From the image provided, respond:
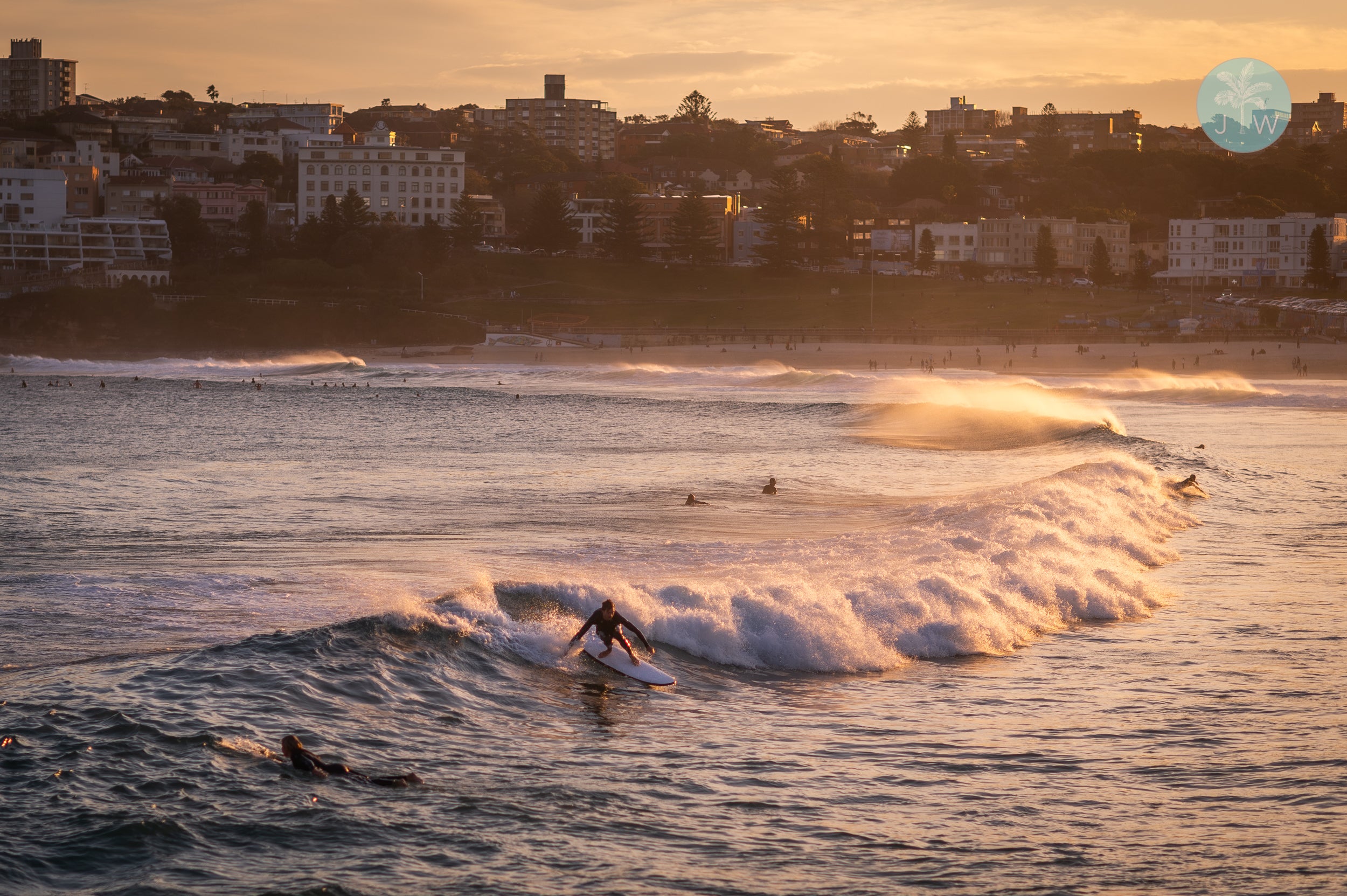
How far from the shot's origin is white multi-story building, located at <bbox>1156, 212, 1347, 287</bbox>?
12638cm

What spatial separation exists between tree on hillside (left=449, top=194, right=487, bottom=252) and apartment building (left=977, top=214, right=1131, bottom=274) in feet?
187

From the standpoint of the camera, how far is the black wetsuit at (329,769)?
1146 centimetres

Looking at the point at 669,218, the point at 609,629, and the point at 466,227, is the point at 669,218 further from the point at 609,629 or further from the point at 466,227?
the point at 609,629

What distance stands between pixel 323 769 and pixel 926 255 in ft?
433

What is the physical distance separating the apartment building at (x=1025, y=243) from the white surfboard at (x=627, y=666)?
134 metres

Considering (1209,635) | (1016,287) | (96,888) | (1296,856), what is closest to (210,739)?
(96,888)

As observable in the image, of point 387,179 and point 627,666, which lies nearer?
point 627,666

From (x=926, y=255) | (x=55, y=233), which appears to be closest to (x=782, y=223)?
(x=926, y=255)

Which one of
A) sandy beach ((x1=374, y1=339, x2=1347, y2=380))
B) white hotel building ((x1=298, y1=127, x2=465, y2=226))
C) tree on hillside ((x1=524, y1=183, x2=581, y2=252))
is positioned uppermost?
white hotel building ((x1=298, y1=127, x2=465, y2=226))

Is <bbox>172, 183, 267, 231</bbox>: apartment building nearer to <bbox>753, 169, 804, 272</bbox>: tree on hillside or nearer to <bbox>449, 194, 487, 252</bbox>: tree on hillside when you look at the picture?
<bbox>449, 194, 487, 252</bbox>: tree on hillside

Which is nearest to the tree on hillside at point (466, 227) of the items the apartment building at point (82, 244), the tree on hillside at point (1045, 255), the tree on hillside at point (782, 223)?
the apartment building at point (82, 244)

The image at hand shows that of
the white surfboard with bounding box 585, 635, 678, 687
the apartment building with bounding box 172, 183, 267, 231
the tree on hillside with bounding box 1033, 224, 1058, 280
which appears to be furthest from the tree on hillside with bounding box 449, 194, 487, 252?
the white surfboard with bounding box 585, 635, 678, 687

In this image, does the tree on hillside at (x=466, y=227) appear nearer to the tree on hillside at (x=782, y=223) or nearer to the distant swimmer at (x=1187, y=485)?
the tree on hillside at (x=782, y=223)

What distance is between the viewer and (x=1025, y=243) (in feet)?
473
